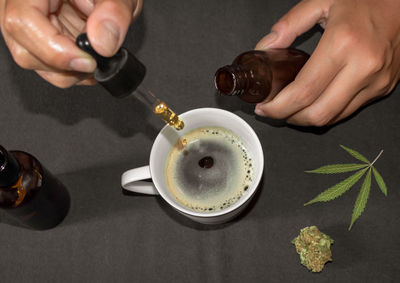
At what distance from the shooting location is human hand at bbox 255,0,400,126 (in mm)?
853

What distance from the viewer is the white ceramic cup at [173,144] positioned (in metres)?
0.79

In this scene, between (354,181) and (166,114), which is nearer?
(166,114)

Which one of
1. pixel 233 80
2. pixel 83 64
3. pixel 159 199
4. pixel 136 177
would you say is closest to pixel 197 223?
pixel 159 199

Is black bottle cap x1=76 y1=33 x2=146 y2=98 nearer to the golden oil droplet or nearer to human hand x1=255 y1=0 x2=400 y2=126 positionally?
the golden oil droplet

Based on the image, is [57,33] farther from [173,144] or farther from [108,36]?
[173,144]

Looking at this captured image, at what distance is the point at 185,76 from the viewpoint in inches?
43.8

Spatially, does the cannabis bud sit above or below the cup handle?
below

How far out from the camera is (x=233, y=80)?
2.65 ft

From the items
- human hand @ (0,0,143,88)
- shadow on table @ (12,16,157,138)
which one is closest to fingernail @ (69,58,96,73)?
human hand @ (0,0,143,88)

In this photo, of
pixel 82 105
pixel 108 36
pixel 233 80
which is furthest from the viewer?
pixel 82 105

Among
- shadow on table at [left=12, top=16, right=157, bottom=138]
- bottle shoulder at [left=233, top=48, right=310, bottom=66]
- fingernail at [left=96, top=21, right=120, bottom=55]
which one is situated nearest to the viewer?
fingernail at [left=96, top=21, right=120, bottom=55]

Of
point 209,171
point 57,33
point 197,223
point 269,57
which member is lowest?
point 197,223

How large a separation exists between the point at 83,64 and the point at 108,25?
88 millimetres

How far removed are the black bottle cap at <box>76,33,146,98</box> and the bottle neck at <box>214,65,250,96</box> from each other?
196 millimetres
